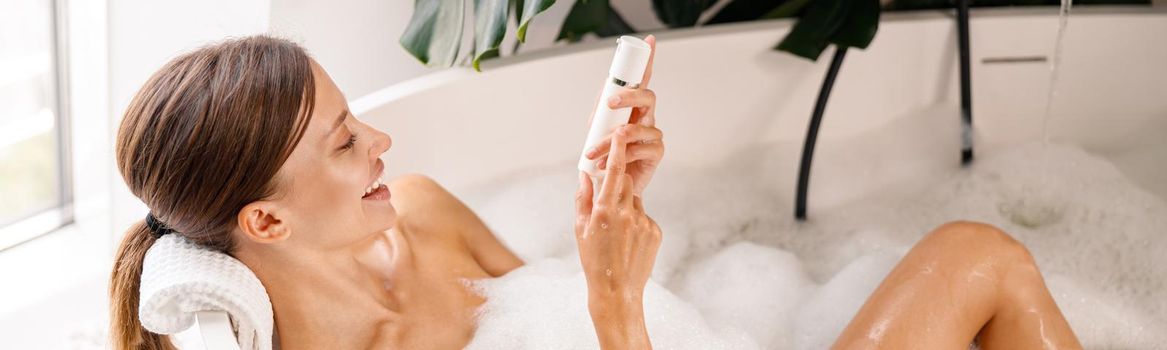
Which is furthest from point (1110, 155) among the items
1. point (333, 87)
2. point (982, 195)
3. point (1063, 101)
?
point (333, 87)

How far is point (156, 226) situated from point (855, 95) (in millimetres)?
1187

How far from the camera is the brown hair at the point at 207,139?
3.23ft

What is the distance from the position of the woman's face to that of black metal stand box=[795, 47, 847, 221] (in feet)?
2.70

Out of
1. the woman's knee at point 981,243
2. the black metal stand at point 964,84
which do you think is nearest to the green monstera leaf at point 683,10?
the black metal stand at point 964,84

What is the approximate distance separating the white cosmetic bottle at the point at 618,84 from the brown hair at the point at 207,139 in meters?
0.27

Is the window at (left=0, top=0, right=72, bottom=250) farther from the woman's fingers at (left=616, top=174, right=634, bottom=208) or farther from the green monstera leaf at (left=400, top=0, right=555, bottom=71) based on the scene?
the woman's fingers at (left=616, top=174, right=634, bottom=208)

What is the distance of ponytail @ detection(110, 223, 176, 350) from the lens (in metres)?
1.05

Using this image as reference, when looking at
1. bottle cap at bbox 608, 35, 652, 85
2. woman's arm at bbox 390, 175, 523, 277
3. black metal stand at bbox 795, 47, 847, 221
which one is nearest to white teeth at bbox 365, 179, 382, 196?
woman's arm at bbox 390, 175, 523, 277

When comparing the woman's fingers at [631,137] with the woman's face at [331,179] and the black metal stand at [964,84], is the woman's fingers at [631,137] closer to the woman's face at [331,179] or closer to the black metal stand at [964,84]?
the woman's face at [331,179]

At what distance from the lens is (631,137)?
1.00 m

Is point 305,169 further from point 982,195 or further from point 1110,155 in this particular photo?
point 1110,155

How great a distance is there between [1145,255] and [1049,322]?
490 mm

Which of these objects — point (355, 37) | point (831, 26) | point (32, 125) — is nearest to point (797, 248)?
point (831, 26)

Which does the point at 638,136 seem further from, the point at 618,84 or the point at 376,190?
the point at 376,190
